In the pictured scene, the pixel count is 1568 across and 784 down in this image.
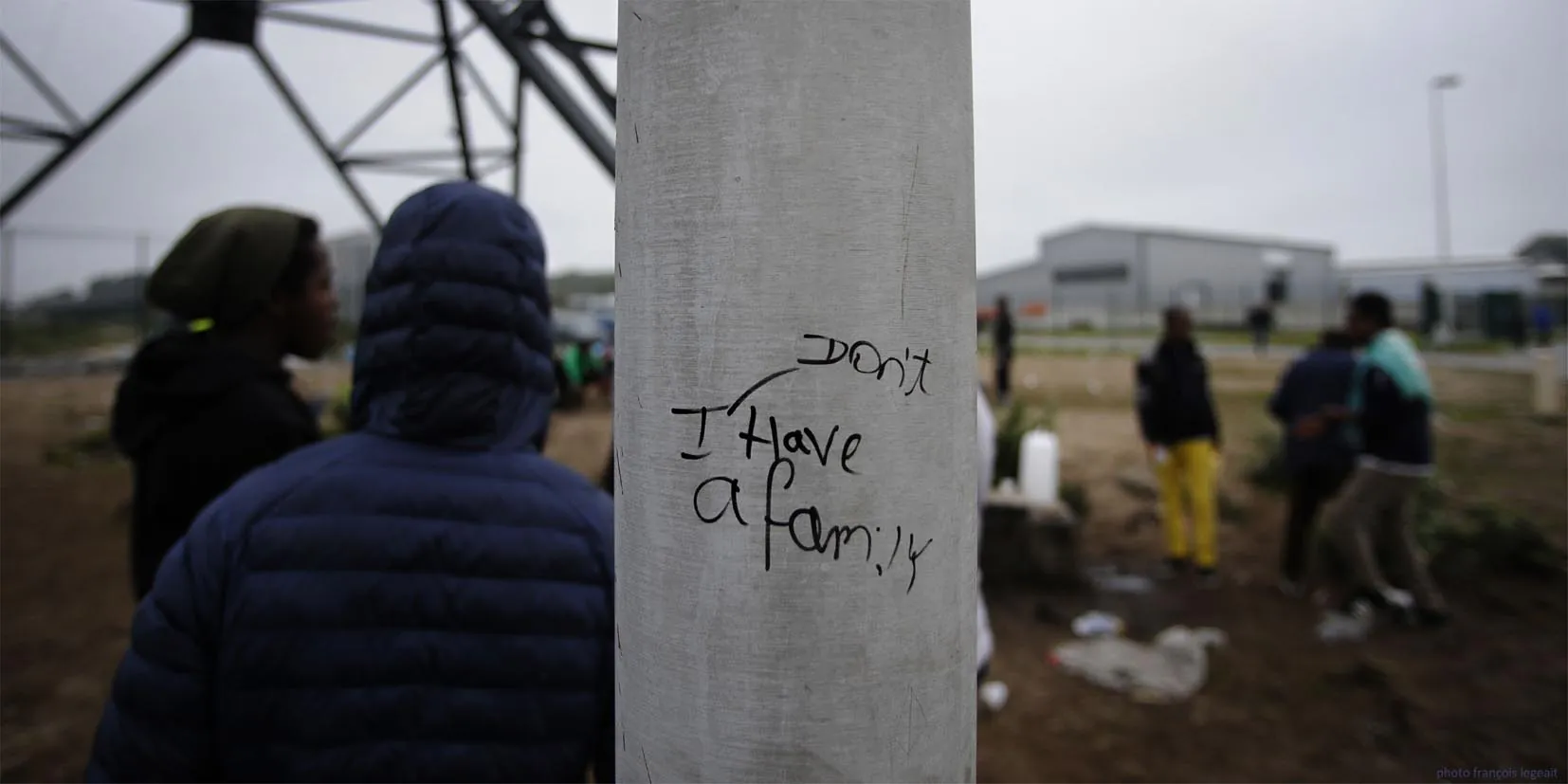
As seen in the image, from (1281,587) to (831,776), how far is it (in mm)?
5816

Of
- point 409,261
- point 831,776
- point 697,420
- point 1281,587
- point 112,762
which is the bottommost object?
point 1281,587

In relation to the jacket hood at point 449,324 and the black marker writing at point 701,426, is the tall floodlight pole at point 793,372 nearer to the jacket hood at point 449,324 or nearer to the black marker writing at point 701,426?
the black marker writing at point 701,426

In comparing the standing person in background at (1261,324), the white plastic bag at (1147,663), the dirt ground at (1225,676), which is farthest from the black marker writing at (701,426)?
the standing person in background at (1261,324)

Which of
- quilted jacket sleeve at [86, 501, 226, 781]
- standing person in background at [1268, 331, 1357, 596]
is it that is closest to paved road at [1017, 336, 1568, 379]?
standing person in background at [1268, 331, 1357, 596]

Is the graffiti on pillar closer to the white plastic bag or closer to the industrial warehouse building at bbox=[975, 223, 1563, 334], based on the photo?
the white plastic bag

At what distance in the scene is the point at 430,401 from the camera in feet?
4.03

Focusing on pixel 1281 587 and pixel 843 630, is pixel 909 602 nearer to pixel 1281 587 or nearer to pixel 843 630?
pixel 843 630

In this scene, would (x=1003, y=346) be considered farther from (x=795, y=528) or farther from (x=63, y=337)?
(x=63, y=337)

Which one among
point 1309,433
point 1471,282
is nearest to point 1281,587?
point 1309,433

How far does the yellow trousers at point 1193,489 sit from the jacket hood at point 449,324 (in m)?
5.25

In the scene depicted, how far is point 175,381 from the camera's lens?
179 centimetres

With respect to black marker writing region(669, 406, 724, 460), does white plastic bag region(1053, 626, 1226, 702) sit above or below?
below

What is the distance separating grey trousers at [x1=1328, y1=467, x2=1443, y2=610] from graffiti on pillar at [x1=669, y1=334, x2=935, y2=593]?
511cm

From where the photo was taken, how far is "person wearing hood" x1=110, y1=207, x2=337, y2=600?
5.81ft
